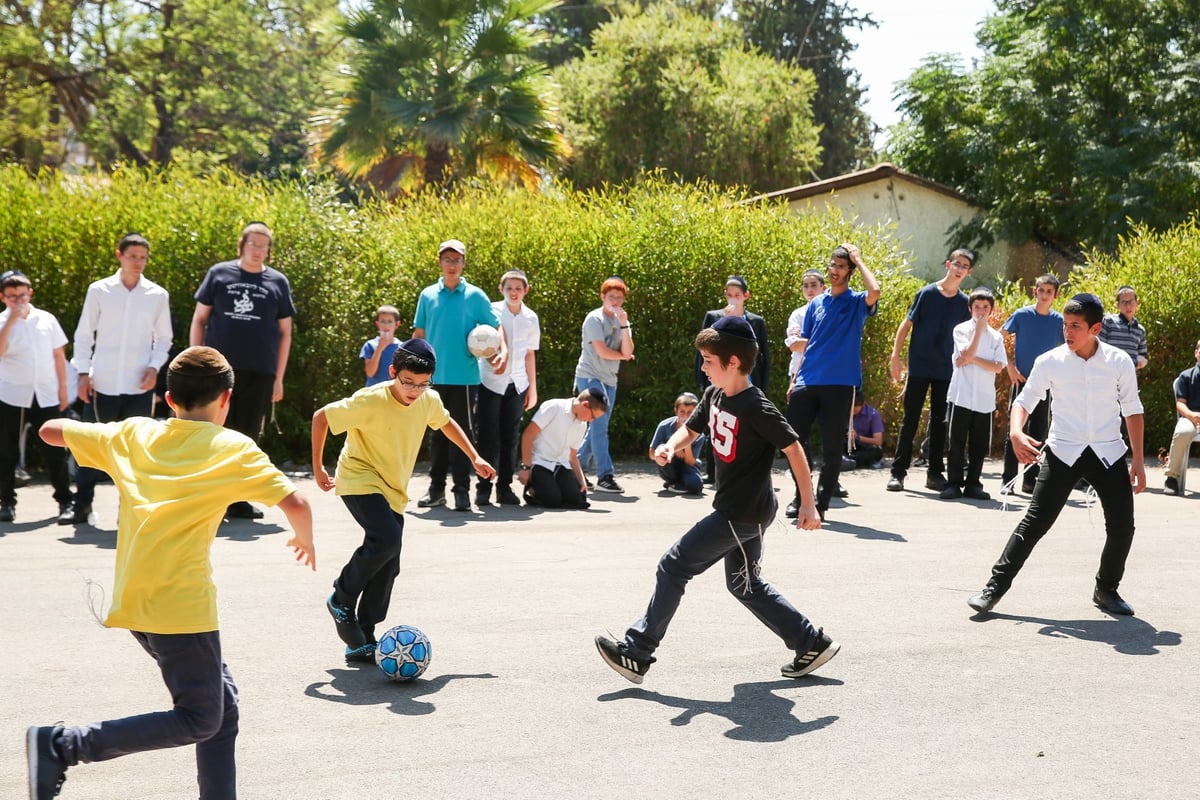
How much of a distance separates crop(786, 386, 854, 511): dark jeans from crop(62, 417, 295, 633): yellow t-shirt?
697 centimetres

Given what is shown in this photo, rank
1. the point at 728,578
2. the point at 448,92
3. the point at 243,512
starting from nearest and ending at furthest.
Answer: the point at 728,578 < the point at 243,512 < the point at 448,92

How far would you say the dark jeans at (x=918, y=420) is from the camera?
1238 cm

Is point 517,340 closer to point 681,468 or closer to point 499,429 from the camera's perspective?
point 499,429

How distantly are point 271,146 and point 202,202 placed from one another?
30.1m

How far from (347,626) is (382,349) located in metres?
7.00

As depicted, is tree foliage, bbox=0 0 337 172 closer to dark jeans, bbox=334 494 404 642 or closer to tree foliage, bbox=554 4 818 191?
tree foliage, bbox=554 4 818 191

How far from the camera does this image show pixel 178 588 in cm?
381

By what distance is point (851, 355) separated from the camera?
1037 centimetres

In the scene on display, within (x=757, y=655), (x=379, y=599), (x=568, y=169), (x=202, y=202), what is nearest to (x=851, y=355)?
(x=757, y=655)

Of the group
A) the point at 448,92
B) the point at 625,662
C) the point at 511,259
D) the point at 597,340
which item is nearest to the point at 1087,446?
the point at 625,662

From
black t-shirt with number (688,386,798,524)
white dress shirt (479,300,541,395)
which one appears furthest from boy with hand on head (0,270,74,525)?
black t-shirt with number (688,386,798,524)

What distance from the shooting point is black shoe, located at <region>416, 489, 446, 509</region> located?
36.2 feet

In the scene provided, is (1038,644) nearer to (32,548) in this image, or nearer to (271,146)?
(32,548)

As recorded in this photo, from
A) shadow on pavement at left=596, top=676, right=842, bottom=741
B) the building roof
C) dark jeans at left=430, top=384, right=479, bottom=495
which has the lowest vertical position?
shadow on pavement at left=596, top=676, right=842, bottom=741
